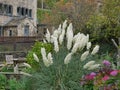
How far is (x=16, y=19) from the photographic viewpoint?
48.1 metres

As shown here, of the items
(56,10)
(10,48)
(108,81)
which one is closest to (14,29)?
(56,10)

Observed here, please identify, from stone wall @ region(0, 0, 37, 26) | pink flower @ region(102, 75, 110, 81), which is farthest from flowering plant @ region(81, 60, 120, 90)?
stone wall @ region(0, 0, 37, 26)

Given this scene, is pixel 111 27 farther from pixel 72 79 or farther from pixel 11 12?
pixel 11 12

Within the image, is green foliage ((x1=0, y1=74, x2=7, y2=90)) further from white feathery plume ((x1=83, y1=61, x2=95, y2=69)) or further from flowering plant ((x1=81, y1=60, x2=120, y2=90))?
flowering plant ((x1=81, y1=60, x2=120, y2=90))

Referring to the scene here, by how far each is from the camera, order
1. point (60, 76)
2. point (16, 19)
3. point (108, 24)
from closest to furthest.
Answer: point (60, 76) → point (108, 24) → point (16, 19)

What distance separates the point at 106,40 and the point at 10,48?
6853mm

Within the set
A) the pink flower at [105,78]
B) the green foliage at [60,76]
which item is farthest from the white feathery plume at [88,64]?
the pink flower at [105,78]

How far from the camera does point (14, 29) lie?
47.7 m

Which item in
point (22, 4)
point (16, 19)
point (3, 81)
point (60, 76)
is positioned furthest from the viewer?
point (22, 4)

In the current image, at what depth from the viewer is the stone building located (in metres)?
46.6

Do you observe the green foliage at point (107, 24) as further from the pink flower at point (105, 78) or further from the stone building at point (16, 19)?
the stone building at point (16, 19)

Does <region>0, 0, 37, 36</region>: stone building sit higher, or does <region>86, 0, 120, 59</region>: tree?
<region>86, 0, 120, 59</region>: tree

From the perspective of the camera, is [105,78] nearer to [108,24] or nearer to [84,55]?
[84,55]

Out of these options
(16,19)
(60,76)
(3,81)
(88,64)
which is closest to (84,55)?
(88,64)
